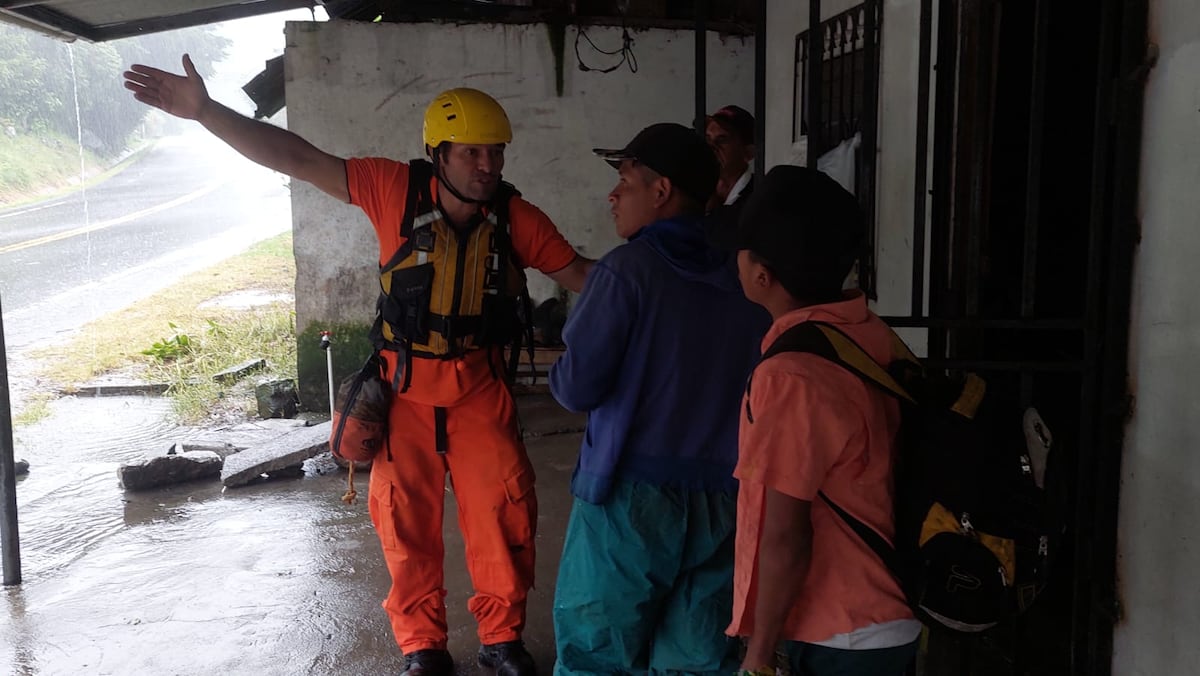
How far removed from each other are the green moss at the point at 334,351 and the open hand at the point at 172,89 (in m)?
4.22

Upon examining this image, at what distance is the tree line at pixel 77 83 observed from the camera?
49.0 feet

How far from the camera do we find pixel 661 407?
2.20m

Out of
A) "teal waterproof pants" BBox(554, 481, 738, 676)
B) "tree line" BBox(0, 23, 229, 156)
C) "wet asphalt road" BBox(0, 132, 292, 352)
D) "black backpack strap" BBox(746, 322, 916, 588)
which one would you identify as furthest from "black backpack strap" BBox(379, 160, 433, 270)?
"tree line" BBox(0, 23, 229, 156)

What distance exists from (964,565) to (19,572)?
413 cm

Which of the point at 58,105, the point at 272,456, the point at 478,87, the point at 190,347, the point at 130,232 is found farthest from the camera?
the point at 130,232

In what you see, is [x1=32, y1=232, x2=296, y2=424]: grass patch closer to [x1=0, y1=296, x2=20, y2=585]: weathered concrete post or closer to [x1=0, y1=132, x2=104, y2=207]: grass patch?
[x1=0, y1=296, x2=20, y2=585]: weathered concrete post

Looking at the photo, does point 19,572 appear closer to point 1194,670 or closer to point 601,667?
point 601,667

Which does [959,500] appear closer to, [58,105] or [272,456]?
[272,456]

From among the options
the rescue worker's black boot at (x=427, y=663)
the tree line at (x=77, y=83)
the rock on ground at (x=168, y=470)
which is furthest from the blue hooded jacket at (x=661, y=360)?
the tree line at (x=77, y=83)

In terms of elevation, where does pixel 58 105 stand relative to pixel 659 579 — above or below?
above

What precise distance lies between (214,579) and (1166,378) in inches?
147

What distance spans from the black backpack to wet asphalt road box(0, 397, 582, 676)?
206 cm

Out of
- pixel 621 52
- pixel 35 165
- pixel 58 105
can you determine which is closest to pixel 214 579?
pixel 621 52

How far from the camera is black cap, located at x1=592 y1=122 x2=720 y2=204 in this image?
2189 millimetres
